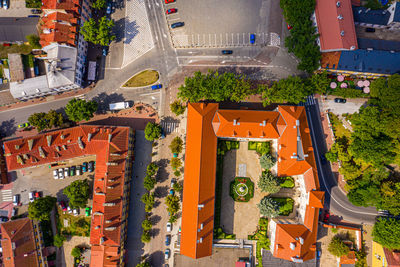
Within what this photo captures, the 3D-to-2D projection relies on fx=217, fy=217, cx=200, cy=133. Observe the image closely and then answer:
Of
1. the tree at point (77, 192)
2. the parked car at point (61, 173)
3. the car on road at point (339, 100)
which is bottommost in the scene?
the tree at point (77, 192)

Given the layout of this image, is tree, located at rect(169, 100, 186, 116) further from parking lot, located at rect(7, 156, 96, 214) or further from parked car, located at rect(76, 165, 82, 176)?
parked car, located at rect(76, 165, 82, 176)

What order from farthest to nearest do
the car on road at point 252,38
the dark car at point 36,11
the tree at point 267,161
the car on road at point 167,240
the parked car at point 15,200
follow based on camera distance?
the dark car at point 36,11 → the car on road at point 252,38 → the parked car at point 15,200 → the car on road at point 167,240 → the tree at point 267,161

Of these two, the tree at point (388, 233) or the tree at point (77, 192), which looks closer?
the tree at point (388, 233)

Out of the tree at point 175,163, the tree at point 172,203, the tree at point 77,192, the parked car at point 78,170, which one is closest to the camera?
the tree at point 77,192

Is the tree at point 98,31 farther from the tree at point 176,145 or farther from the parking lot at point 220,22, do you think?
the tree at point 176,145

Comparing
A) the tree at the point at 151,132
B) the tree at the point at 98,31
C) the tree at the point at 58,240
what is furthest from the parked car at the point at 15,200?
the tree at the point at 98,31

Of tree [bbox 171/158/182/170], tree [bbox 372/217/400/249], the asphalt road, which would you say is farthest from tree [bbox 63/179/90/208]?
tree [bbox 372/217/400/249]

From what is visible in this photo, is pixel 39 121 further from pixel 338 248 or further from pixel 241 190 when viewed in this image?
pixel 338 248

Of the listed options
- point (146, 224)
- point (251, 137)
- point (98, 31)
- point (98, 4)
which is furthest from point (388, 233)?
point (98, 4)

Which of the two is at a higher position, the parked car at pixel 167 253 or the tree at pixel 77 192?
the tree at pixel 77 192
